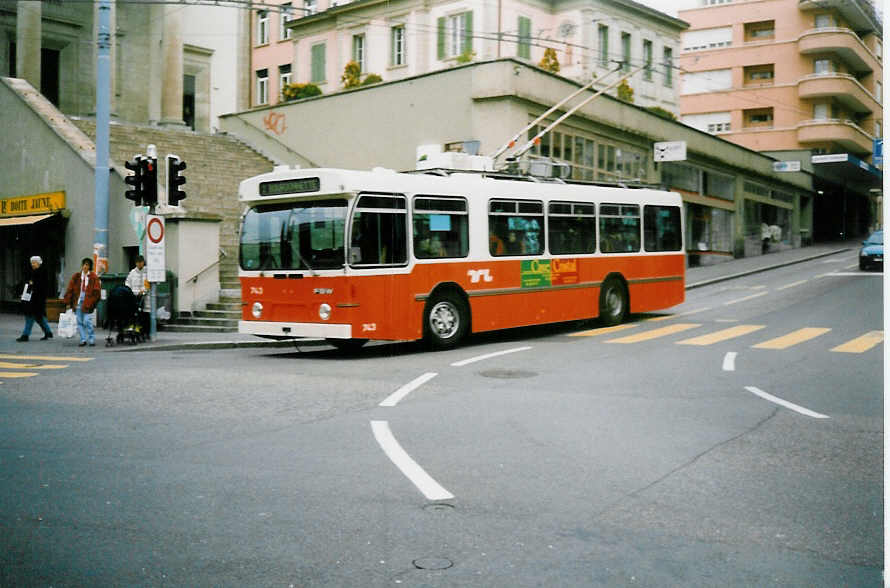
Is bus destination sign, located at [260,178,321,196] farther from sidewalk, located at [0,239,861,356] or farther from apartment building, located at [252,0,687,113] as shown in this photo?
apartment building, located at [252,0,687,113]

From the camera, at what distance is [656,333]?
17984 mm

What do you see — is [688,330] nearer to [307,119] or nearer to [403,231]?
[403,231]

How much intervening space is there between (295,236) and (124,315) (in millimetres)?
4601

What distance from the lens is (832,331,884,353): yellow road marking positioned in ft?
50.1

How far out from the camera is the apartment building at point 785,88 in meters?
54.2

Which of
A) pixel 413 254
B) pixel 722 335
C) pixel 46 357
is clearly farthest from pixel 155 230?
pixel 722 335

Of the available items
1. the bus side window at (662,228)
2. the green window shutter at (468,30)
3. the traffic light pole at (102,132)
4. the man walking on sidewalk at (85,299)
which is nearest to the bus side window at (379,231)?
the man walking on sidewalk at (85,299)

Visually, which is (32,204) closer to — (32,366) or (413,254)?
(32,366)

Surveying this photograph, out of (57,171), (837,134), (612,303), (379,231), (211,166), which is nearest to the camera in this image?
(379,231)

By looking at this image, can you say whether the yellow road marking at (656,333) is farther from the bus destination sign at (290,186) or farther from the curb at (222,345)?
the bus destination sign at (290,186)

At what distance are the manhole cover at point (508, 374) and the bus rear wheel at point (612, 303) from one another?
759 centimetres

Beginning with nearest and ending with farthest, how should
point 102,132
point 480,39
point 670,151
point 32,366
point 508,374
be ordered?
1. point 508,374
2. point 32,366
3. point 102,132
4. point 670,151
5. point 480,39

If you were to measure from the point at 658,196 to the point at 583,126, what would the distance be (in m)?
11.6

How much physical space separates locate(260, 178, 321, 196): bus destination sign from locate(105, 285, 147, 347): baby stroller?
13.3 feet
